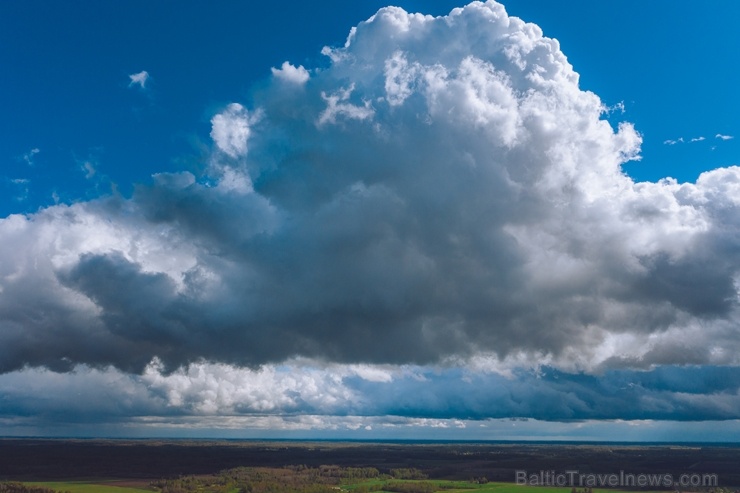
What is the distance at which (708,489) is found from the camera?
191500mm

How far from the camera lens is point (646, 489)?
193 m

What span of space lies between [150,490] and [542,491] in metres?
120

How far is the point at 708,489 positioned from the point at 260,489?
13828cm

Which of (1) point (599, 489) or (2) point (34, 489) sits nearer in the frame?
(2) point (34, 489)

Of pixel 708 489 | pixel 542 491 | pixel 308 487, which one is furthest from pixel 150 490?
pixel 708 489

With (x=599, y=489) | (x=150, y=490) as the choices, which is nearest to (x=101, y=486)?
(x=150, y=490)

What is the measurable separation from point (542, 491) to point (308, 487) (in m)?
72.8

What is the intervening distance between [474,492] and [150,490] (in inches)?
3899

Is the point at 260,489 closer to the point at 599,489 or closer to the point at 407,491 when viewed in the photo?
the point at 407,491

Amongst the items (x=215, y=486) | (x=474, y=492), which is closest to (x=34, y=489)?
(x=215, y=486)

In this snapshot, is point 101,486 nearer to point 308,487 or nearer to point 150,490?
point 150,490

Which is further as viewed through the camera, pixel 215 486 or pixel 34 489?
pixel 215 486

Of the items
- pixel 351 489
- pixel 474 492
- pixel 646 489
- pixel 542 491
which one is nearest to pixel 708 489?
pixel 646 489

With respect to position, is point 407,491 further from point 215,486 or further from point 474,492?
point 215,486
